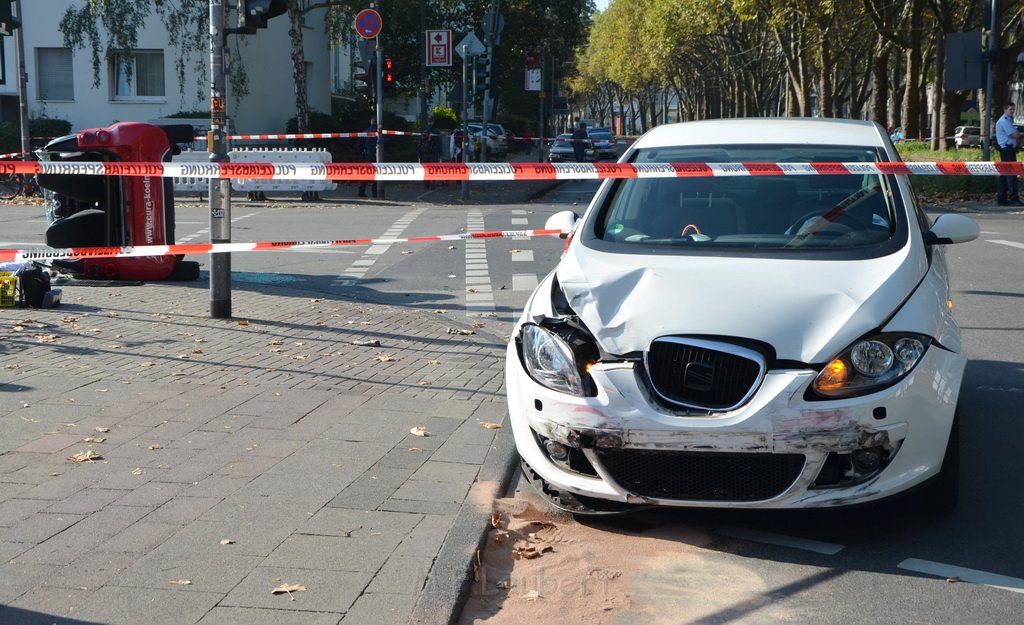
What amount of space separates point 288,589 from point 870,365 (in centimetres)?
230

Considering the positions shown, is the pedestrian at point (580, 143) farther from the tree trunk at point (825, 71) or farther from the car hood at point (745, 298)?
the car hood at point (745, 298)

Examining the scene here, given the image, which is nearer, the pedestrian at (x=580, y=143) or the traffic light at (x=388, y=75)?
the traffic light at (x=388, y=75)

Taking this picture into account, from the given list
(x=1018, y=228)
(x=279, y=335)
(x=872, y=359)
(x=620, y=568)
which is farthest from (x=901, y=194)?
(x=1018, y=228)

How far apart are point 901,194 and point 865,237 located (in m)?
0.45

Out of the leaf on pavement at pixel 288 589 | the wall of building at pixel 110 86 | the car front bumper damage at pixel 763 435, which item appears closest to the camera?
the leaf on pavement at pixel 288 589

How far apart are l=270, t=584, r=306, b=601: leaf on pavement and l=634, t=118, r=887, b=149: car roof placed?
355cm

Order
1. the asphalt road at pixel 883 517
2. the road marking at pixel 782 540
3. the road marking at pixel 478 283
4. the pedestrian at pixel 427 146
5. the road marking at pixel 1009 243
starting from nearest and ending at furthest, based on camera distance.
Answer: the asphalt road at pixel 883 517
the road marking at pixel 782 540
the road marking at pixel 478 283
the road marking at pixel 1009 243
the pedestrian at pixel 427 146

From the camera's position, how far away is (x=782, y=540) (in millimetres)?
4754

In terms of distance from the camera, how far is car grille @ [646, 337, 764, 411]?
448 cm

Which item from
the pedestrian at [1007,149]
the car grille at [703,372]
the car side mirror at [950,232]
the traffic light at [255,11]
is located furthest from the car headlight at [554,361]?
the pedestrian at [1007,149]

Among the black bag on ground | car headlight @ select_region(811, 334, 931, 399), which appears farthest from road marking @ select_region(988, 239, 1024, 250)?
car headlight @ select_region(811, 334, 931, 399)

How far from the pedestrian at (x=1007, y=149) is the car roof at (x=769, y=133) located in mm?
18099

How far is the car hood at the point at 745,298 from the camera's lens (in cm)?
457

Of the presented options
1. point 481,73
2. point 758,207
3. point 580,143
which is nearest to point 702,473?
point 758,207
